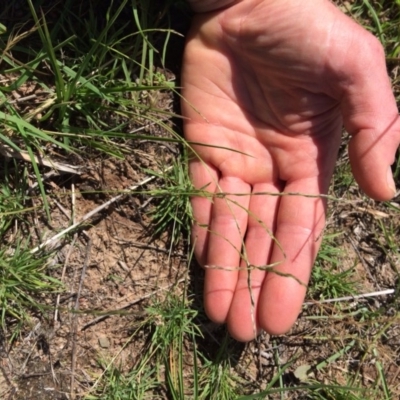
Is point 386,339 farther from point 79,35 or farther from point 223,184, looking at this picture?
point 79,35

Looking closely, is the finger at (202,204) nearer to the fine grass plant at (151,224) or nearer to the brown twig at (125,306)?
the fine grass plant at (151,224)

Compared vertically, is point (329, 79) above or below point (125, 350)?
above

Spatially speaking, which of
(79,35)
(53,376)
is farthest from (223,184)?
(53,376)

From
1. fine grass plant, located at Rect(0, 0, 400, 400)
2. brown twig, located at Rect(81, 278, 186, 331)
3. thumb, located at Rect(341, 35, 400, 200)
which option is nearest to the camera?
thumb, located at Rect(341, 35, 400, 200)

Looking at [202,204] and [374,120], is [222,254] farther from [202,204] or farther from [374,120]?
[374,120]

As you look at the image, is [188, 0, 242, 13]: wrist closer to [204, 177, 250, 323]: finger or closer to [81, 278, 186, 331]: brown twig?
[204, 177, 250, 323]: finger

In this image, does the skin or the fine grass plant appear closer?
the skin

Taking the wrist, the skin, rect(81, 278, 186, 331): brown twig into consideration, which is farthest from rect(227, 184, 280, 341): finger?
the wrist
